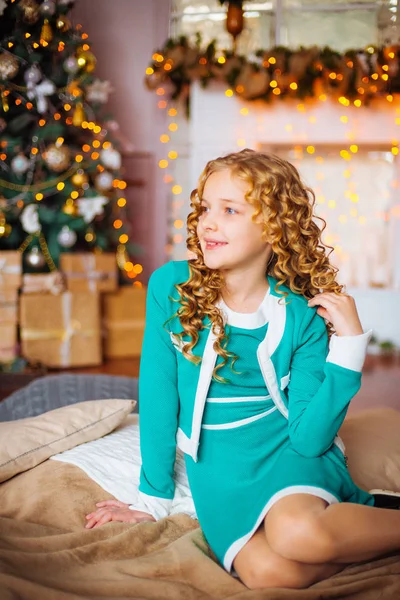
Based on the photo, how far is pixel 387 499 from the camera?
1651 mm

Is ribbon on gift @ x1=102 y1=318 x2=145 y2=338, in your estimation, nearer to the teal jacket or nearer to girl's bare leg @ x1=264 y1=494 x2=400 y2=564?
the teal jacket

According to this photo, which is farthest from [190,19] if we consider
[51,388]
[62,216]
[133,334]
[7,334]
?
[51,388]

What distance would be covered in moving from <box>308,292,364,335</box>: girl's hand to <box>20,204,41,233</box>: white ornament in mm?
2666

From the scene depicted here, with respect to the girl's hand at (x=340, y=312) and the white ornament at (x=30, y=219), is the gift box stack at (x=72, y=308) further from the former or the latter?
the girl's hand at (x=340, y=312)

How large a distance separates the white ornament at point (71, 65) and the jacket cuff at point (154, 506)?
2.99 metres

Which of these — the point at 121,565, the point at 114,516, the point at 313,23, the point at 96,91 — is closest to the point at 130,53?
the point at 96,91

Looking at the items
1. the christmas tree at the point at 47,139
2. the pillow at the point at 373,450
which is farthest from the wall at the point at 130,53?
the pillow at the point at 373,450

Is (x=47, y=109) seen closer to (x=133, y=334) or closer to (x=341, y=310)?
(x=133, y=334)

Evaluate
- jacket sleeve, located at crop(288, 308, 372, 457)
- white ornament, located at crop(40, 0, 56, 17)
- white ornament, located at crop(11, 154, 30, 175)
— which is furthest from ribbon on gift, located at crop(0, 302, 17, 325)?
jacket sleeve, located at crop(288, 308, 372, 457)

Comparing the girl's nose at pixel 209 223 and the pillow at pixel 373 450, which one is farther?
the pillow at pixel 373 450

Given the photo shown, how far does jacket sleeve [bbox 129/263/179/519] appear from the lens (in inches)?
61.8

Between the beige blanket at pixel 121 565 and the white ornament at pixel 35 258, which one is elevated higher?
the white ornament at pixel 35 258

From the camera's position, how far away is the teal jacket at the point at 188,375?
1.53 m

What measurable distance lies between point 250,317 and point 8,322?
262cm
